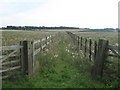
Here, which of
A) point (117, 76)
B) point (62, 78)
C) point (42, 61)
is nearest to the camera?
point (117, 76)

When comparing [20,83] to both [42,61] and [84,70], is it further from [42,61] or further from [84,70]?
[84,70]

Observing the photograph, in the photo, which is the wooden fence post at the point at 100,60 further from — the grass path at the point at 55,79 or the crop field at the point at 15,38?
the crop field at the point at 15,38

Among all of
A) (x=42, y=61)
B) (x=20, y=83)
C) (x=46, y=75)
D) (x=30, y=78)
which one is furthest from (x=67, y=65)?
(x=20, y=83)

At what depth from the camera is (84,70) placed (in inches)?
280

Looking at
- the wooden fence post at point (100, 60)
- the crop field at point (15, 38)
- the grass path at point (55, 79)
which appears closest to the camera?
the grass path at point (55, 79)

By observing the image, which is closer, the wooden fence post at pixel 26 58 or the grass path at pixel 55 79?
the grass path at pixel 55 79

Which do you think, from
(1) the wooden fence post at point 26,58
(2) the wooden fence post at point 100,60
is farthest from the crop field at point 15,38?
(2) the wooden fence post at point 100,60

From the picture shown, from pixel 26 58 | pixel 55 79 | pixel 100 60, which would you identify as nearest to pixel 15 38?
pixel 26 58

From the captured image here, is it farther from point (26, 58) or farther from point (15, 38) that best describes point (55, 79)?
point (15, 38)

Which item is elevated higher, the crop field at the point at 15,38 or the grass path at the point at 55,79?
the crop field at the point at 15,38

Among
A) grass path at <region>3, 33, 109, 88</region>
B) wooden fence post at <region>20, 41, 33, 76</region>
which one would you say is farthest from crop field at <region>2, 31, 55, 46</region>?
wooden fence post at <region>20, 41, 33, 76</region>

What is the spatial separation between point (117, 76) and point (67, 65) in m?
3.07

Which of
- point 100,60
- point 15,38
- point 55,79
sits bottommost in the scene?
point 55,79

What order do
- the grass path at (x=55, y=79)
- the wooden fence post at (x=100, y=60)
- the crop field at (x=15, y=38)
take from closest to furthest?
the grass path at (x=55, y=79)
the wooden fence post at (x=100, y=60)
the crop field at (x=15, y=38)
